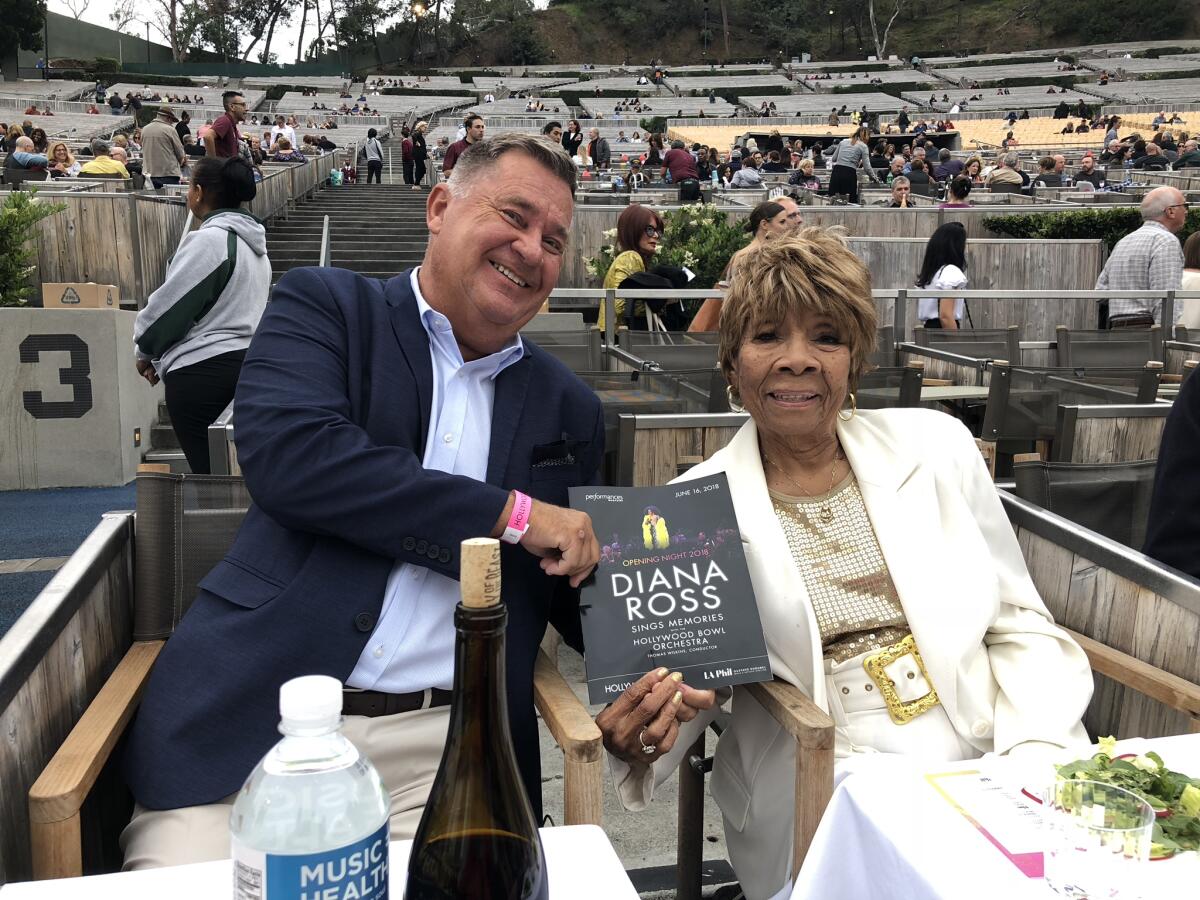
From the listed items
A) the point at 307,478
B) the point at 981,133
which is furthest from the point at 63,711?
the point at 981,133

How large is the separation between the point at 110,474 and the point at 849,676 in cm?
700

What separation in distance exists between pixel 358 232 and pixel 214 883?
58.7 ft

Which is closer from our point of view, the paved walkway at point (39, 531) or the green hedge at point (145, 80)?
the paved walkway at point (39, 531)

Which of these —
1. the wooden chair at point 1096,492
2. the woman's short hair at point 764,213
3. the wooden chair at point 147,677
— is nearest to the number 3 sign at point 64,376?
the woman's short hair at point 764,213

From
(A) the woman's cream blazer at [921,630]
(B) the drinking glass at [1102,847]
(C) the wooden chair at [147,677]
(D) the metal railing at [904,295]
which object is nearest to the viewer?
(B) the drinking glass at [1102,847]

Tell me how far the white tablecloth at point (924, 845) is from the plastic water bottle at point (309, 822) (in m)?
0.86

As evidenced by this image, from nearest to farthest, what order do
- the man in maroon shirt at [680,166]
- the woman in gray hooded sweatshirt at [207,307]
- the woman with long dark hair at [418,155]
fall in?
the woman in gray hooded sweatshirt at [207,307] < the man in maroon shirt at [680,166] < the woman with long dark hair at [418,155]

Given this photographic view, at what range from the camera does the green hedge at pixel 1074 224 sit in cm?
1619

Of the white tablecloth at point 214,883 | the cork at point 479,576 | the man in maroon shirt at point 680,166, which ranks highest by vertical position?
the man in maroon shirt at point 680,166

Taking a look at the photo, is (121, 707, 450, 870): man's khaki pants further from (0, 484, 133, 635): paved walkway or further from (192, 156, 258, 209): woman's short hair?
(192, 156, 258, 209): woman's short hair

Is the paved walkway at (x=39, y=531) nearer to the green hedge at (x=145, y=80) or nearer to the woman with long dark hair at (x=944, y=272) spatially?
the woman with long dark hair at (x=944, y=272)

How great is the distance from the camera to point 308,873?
3.17ft

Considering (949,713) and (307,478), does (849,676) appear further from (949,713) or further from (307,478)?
(307,478)

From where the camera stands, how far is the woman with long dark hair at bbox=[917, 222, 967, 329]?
930cm
